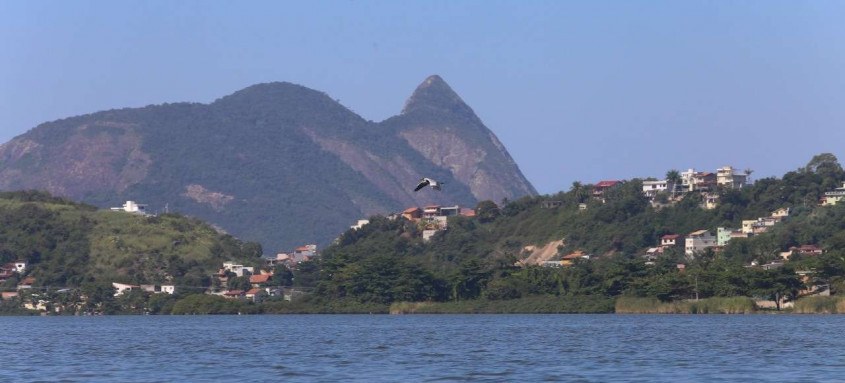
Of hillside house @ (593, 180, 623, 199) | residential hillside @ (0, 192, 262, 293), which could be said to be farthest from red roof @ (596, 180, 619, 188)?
residential hillside @ (0, 192, 262, 293)

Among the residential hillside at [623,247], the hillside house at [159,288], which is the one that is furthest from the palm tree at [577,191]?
the hillside house at [159,288]

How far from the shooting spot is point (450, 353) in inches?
2051

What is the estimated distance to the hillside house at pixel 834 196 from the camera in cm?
14714

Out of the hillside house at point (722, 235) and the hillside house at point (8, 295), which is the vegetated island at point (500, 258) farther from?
the hillside house at point (8, 295)

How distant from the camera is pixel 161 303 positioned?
123938 millimetres

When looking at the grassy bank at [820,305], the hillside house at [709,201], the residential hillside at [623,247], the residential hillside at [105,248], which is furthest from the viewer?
the hillside house at [709,201]

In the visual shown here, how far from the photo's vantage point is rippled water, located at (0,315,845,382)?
43.0 metres

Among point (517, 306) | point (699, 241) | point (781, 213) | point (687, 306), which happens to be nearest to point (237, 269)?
point (699, 241)

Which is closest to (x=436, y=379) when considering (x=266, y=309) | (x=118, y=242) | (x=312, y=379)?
(x=312, y=379)

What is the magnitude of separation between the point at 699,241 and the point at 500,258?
28649mm

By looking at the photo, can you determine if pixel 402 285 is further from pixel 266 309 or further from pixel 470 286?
pixel 266 309

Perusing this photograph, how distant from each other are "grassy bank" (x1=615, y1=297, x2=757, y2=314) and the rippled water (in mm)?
12760

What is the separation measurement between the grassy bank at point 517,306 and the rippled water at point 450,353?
25.0 meters

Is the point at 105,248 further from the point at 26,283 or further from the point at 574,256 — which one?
the point at 574,256
